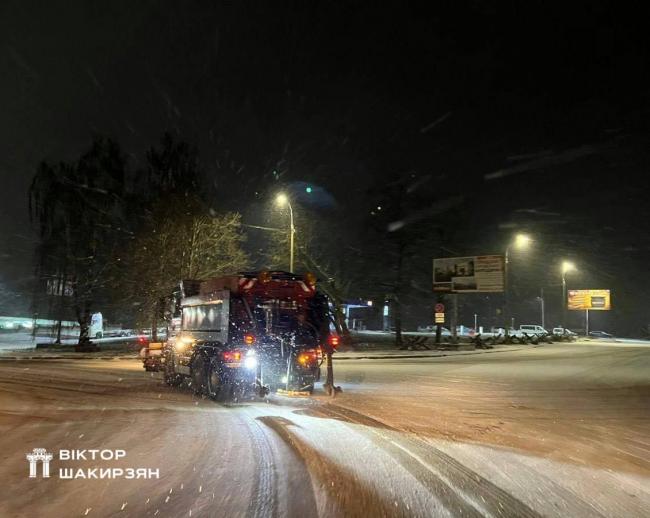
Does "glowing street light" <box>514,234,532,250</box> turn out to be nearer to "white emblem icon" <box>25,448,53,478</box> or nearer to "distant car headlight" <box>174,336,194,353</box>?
"distant car headlight" <box>174,336,194,353</box>

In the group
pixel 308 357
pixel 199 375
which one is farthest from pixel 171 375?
pixel 308 357

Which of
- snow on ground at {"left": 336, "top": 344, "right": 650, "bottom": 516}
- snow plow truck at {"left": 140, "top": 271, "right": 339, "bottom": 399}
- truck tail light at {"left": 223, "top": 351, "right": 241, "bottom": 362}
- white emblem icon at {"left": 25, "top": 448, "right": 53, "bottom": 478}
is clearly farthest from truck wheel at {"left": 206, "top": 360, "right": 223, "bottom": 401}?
white emblem icon at {"left": 25, "top": 448, "right": 53, "bottom": 478}

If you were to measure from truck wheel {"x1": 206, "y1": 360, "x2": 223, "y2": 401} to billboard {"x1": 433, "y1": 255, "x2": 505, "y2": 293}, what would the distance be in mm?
35942

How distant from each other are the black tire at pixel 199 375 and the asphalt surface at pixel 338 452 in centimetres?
34

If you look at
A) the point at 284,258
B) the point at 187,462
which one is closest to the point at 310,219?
the point at 284,258

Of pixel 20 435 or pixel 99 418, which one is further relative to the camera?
pixel 99 418

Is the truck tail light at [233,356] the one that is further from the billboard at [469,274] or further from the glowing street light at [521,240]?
the glowing street light at [521,240]

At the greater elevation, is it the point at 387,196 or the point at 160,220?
the point at 387,196

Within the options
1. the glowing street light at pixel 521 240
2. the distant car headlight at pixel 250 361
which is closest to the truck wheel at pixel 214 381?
the distant car headlight at pixel 250 361

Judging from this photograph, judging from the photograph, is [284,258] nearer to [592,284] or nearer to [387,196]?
[387,196]

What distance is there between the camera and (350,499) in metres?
6.34

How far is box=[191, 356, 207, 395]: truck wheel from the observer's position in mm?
15172

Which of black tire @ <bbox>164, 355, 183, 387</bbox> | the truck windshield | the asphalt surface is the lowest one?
the asphalt surface

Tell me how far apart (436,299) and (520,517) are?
155ft
